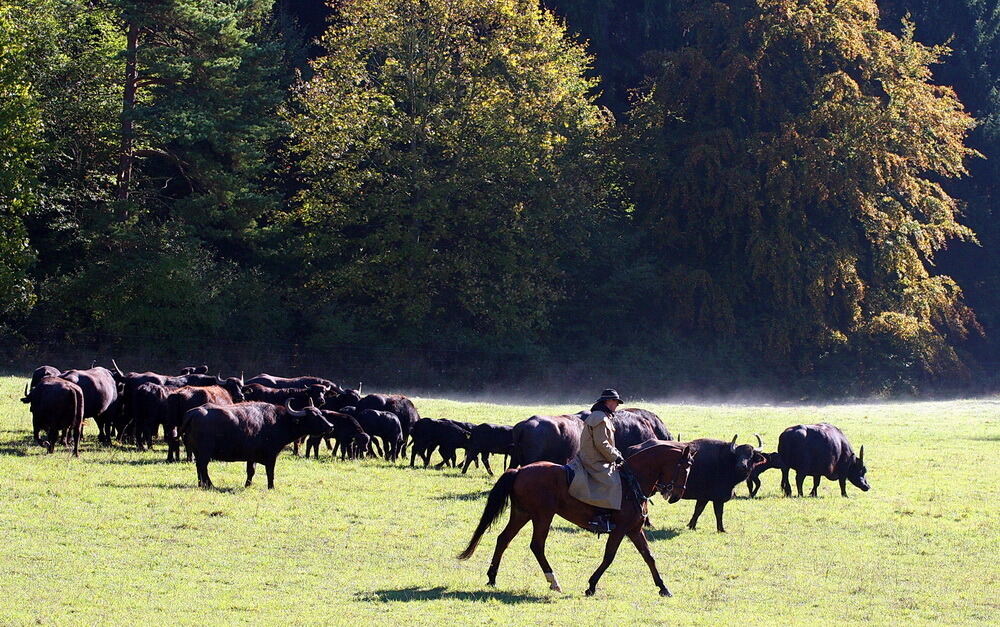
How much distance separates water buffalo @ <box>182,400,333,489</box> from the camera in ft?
65.3

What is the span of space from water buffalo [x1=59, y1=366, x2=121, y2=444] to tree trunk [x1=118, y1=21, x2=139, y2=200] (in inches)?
823

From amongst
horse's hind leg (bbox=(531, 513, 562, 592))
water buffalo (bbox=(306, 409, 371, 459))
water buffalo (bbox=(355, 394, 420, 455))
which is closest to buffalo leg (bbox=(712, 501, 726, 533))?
horse's hind leg (bbox=(531, 513, 562, 592))

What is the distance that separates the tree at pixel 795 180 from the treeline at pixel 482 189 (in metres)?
0.13

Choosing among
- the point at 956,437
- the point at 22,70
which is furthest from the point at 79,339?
the point at 956,437

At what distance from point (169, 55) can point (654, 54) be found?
21268 millimetres

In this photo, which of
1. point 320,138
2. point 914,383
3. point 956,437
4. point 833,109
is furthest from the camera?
point 914,383

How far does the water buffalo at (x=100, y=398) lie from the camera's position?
80.4 feet

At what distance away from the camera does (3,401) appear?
30844 mm

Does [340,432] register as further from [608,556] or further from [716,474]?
[608,556]

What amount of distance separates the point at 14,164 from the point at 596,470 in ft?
114

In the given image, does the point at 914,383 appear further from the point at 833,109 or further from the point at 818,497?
the point at 818,497

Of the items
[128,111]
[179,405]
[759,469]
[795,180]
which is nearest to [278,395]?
[179,405]

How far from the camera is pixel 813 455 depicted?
23.1 metres

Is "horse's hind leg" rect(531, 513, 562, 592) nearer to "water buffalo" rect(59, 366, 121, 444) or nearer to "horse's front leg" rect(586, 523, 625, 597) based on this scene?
"horse's front leg" rect(586, 523, 625, 597)
